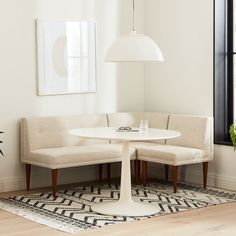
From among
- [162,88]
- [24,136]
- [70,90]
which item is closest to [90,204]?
[24,136]

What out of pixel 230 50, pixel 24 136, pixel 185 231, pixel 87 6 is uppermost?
pixel 87 6

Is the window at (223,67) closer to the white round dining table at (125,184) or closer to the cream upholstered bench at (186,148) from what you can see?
the cream upholstered bench at (186,148)

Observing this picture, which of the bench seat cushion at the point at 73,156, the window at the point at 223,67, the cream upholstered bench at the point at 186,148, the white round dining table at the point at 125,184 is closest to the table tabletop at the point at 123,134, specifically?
the white round dining table at the point at 125,184

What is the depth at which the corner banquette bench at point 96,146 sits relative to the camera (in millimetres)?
6176

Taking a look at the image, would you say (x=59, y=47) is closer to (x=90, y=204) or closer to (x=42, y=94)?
(x=42, y=94)

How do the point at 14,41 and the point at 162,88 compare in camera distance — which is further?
the point at 162,88

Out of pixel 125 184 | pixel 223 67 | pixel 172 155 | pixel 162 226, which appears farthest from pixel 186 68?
pixel 162 226

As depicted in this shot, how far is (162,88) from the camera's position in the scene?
728 centimetres

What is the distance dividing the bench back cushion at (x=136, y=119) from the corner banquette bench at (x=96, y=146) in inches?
1.7

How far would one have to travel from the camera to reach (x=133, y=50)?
5363mm

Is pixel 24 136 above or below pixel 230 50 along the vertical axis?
below

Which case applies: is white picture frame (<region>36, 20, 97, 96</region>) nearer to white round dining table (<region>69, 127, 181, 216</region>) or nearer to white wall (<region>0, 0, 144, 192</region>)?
white wall (<region>0, 0, 144, 192</region>)

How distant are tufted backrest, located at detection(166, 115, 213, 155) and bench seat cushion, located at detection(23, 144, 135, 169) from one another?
566mm

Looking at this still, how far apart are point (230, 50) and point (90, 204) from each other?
2.26 meters
